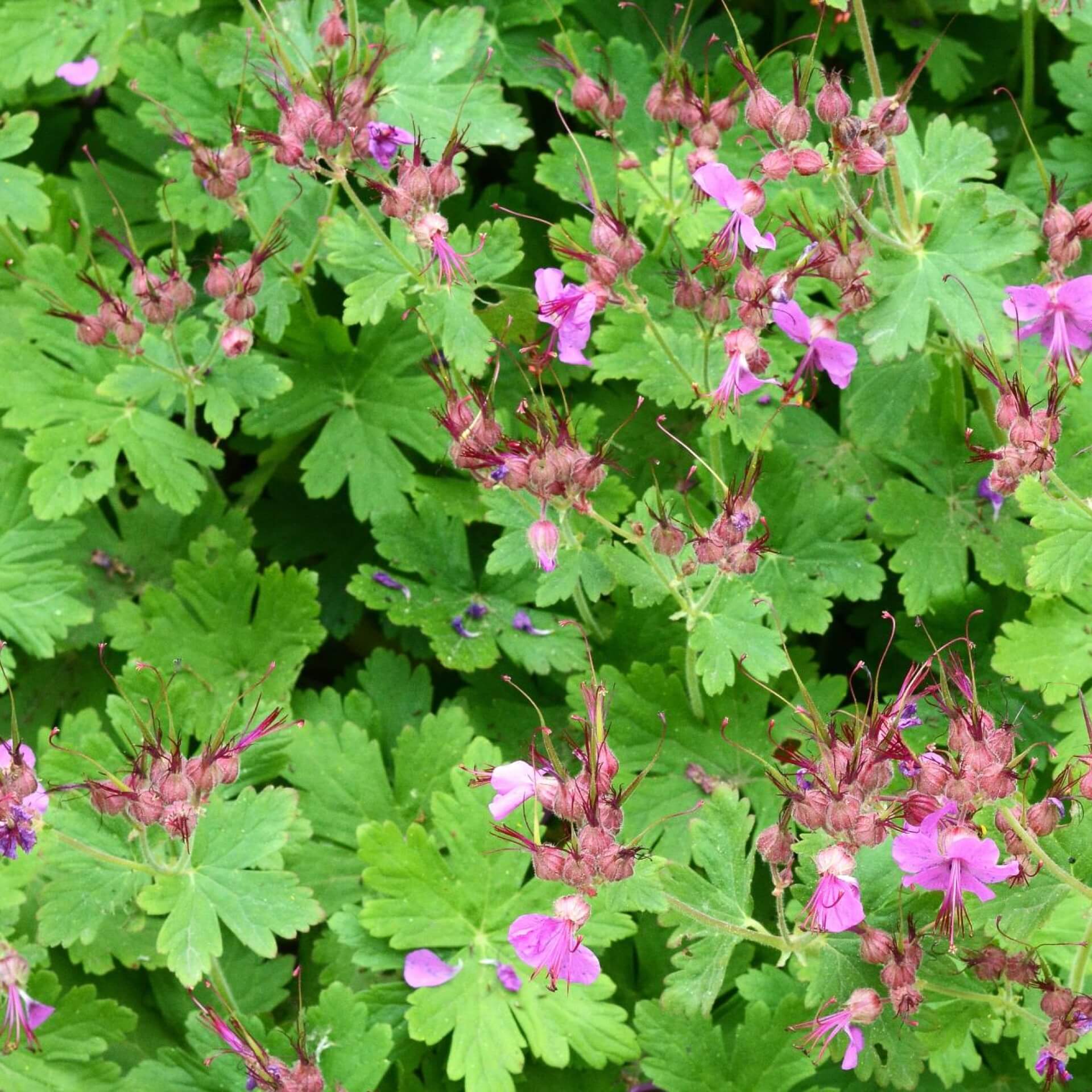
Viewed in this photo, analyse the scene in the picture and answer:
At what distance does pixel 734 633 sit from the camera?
2.41m

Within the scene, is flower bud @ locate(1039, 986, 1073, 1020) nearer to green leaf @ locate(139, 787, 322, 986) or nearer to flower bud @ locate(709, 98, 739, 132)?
green leaf @ locate(139, 787, 322, 986)

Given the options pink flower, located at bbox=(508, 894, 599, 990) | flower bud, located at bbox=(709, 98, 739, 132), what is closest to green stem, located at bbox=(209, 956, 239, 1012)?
pink flower, located at bbox=(508, 894, 599, 990)

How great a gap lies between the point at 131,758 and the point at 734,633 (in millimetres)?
1108

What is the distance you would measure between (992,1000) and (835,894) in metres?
0.45

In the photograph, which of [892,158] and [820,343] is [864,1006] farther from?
[892,158]

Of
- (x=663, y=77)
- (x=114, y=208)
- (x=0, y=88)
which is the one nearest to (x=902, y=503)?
(x=663, y=77)

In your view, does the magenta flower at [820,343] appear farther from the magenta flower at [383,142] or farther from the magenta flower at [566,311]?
the magenta flower at [383,142]

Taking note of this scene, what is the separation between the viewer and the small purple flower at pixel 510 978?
246cm

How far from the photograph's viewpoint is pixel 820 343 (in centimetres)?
252

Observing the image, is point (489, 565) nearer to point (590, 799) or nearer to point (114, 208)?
point (590, 799)

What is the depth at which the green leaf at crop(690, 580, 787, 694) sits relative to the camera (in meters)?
2.38

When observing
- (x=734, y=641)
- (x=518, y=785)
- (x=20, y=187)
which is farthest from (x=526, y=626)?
(x=20, y=187)

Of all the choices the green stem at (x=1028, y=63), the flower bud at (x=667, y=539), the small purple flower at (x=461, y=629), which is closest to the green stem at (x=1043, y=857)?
the flower bud at (x=667, y=539)

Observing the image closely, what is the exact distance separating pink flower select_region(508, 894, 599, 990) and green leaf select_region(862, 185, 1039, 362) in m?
1.21
